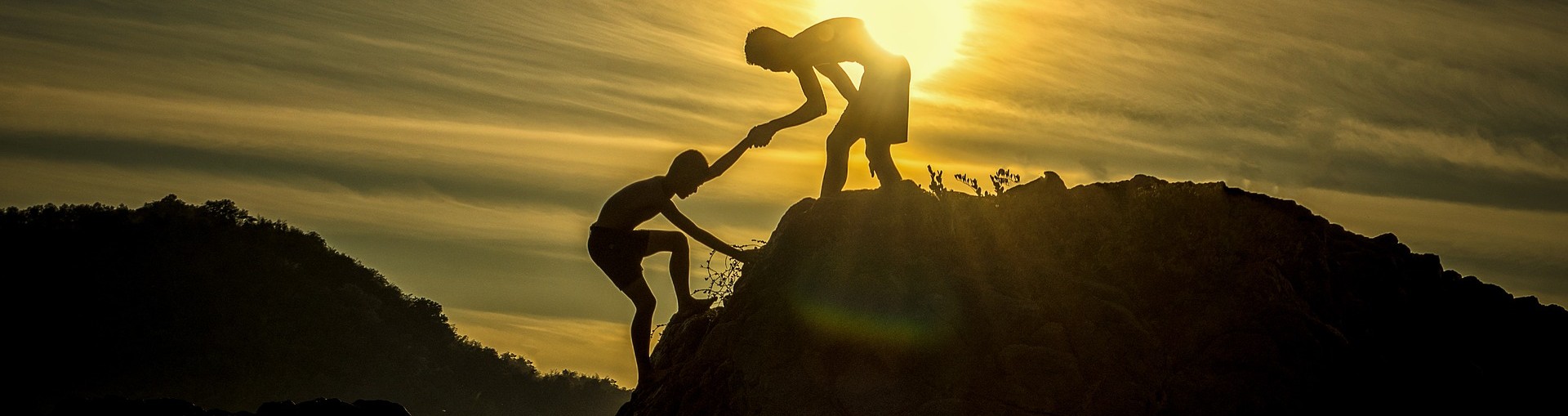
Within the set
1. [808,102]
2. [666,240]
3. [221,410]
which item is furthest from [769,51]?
[221,410]

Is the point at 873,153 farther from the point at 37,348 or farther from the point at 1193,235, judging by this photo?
the point at 37,348

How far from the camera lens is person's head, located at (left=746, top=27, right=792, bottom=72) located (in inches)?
602

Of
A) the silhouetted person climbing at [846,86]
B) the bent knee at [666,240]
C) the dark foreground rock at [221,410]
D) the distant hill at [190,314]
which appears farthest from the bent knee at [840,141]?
the distant hill at [190,314]

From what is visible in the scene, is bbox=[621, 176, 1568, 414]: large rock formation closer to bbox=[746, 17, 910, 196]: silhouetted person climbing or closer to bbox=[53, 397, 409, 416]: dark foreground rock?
bbox=[746, 17, 910, 196]: silhouetted person climbing

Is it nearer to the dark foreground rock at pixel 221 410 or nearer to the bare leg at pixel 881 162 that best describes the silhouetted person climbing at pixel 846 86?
the bare leg at pixel 881 162

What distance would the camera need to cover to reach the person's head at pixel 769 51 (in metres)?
15.3

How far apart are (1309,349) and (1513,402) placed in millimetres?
2529

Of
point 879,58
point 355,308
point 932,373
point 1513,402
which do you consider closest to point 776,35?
point 879,58

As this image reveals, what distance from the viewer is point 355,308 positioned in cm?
4872

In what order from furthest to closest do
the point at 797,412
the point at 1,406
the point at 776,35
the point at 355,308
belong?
the point at 355,308
the point at 1,406
the point at 776,35
the point at 797,412

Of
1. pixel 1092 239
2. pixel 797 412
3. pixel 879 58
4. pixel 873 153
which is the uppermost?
pixel 879 58

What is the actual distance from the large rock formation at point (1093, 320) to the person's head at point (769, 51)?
1488 mm

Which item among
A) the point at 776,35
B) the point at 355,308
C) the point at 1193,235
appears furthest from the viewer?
the point at 355,308

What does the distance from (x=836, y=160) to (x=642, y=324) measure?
257cm
